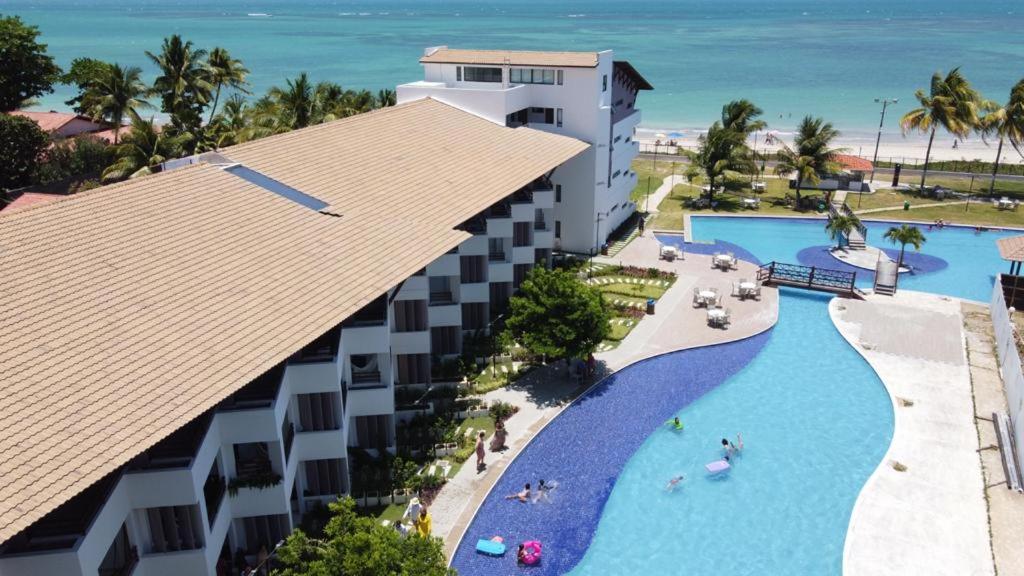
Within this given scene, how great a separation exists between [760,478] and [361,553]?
1671 centimetres

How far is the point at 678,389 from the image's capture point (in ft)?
115

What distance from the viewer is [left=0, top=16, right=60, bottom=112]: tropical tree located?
2709 inches

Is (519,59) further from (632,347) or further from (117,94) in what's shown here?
(117,94)

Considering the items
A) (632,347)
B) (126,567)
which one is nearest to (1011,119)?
(632,347)

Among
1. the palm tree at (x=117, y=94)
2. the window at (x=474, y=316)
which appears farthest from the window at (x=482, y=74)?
the palm tree at (x=117, y=94)

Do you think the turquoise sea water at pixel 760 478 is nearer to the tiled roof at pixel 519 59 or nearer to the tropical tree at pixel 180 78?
the tiled roof at pixel 519 59

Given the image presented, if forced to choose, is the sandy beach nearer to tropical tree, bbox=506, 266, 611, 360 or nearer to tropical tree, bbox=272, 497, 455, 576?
tropical tree, bbox=506, 266, 611, 360

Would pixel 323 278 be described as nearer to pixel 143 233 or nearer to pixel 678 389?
pixel 143 233

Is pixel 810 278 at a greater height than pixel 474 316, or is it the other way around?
pixel 474 316

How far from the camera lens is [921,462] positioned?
28938mm

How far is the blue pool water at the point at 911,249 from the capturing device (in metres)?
48.4

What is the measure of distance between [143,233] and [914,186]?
68418 mm

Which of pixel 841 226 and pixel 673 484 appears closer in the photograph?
pixel 673 484

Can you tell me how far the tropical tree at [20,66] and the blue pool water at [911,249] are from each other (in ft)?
198
